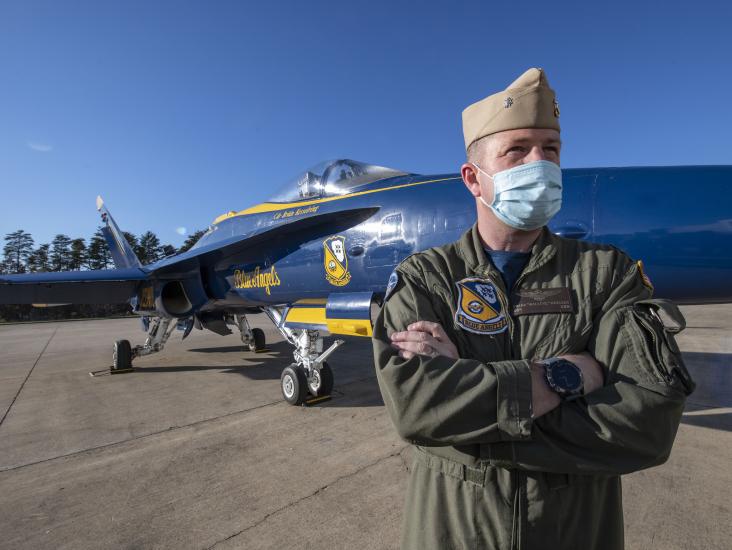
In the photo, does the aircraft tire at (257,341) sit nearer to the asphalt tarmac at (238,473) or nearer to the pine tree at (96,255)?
the asphalt tarmac at (238,473)

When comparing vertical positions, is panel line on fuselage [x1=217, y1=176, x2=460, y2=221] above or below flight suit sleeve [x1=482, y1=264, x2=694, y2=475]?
above

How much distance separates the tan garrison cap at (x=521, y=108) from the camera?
4.48 feet

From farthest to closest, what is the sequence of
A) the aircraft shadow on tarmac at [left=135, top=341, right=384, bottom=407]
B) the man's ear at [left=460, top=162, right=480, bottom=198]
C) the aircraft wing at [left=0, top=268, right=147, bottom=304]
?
the aircraft wing at [left=0, top=268, right=147, bottom=304] → the aircraft shadow on tarmac at [left=135, top=341, right=384, bottom=407] → the man's ear at [left=460, top=162, right=480, bottom=198]

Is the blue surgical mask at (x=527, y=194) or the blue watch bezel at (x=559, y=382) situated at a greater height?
the blue surgical mask at (x=527, y=194)

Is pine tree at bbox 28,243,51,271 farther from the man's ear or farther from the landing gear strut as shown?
the man's ear

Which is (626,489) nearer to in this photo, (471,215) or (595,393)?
(471,215)

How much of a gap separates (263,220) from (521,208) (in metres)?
5.01

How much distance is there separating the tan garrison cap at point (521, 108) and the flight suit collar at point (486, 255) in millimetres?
399

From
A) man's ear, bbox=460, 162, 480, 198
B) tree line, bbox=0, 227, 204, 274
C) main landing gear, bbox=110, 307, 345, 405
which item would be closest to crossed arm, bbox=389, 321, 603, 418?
man's ear, bbox=460, 162, 480, 198

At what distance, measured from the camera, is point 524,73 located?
148cm

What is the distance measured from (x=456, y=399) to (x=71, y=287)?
10.7 metres

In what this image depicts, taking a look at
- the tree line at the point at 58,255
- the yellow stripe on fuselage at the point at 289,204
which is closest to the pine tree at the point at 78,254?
the tree line at the point at 58,255

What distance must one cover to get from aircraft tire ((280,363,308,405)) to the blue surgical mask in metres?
4.62

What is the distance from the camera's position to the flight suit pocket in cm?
105
